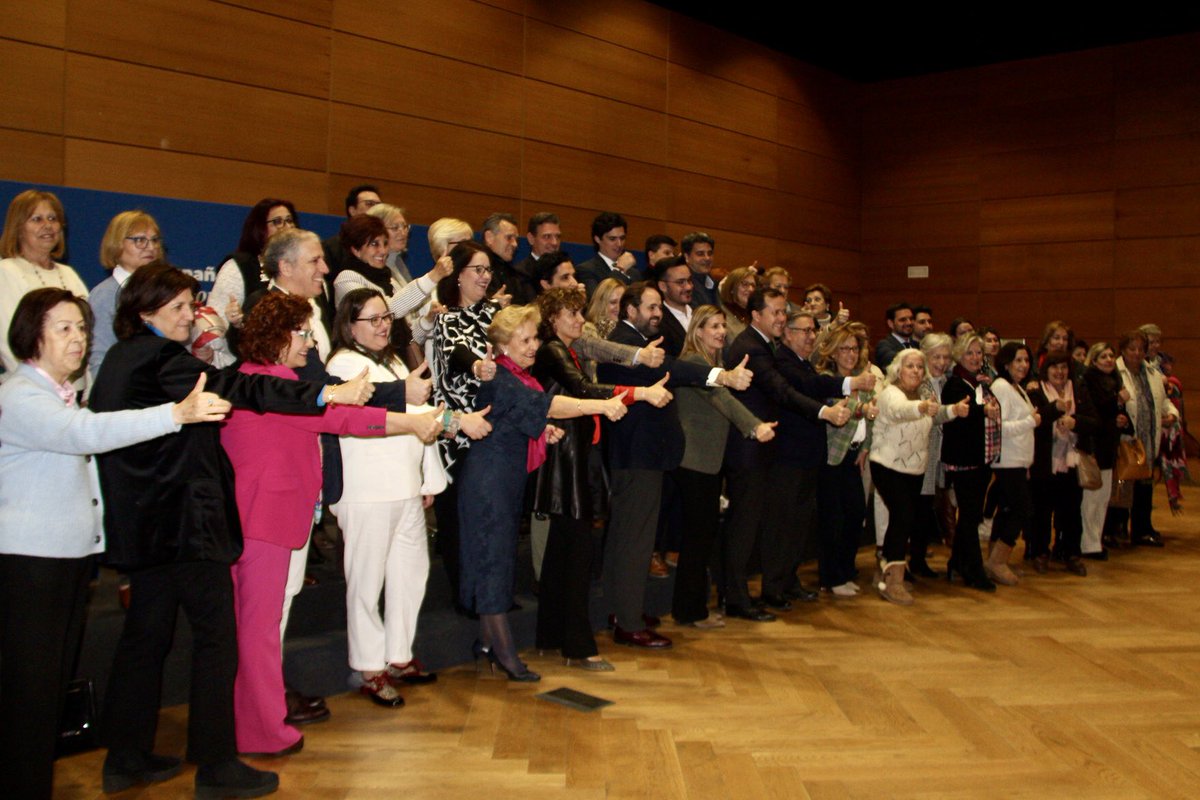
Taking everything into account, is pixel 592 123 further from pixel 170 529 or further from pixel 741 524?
pixel 170 529

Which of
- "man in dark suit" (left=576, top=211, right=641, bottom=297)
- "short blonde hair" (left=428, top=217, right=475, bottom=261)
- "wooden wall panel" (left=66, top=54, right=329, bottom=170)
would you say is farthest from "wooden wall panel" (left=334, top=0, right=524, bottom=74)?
"short blonde hair" (left=428, top=217, right=475, bottom=261)

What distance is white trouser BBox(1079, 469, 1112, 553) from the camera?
6199 millimetres

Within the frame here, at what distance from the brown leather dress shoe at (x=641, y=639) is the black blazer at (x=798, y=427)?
1.12 m

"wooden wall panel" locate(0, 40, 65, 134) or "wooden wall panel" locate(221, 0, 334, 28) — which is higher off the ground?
"wooden wall panel" locate(221, 0, 334, 28)

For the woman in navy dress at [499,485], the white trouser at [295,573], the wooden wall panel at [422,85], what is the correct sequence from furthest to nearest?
the wooden wall panel at [422,85], the woman in navy dress at [499,485], the white trouser at [295,573]

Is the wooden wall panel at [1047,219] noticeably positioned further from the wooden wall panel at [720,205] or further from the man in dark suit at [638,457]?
the man in dark suit at [638,457]

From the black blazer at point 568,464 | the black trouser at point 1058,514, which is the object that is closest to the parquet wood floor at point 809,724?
the black blazer at point 568,464

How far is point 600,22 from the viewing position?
838cm

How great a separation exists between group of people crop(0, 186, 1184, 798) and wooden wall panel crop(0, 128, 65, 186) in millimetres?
1761

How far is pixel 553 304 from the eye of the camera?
3.89 metres

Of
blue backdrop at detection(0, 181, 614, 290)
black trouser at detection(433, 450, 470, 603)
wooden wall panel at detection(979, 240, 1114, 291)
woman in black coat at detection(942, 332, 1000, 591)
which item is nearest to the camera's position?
black trouser at detection(433, 450, 470, 603)

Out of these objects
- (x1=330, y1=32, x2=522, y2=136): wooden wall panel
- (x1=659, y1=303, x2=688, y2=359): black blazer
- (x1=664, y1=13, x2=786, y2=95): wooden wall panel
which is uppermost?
(x1=664, y1=13, x2=786, y2=95): wooden wall panel

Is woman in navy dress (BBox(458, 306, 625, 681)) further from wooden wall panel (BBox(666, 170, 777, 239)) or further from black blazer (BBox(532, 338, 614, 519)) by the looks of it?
wooden wall panel (BBox(666, 170, 777, 239))

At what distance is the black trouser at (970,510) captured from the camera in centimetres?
539
